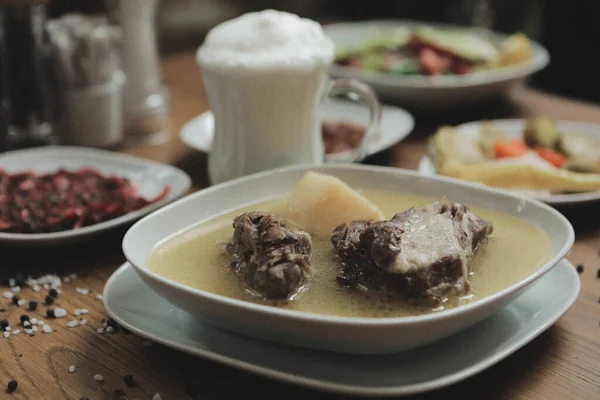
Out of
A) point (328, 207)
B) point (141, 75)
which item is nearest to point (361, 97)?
A: point (328, 207)

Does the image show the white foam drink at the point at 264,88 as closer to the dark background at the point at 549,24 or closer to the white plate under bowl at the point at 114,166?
the white plate under bowl at the point at 114,166

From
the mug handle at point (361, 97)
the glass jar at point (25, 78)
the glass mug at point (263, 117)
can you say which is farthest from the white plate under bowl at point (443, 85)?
the glass jar at point (25, 78)

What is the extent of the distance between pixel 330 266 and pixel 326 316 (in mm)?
245

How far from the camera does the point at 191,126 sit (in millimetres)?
2084

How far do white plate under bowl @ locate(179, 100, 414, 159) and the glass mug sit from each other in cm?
18

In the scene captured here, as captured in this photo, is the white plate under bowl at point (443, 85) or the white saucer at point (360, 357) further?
the white plate under bowl at point (443, 85)

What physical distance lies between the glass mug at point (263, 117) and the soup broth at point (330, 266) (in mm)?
300

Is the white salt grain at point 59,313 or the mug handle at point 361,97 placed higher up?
the mug handle at point 361,97

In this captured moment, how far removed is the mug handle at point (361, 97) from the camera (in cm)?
177

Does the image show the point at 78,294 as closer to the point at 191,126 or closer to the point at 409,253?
the point at 409,253

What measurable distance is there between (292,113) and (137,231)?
58 cm

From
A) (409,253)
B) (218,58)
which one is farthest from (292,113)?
(409,253)

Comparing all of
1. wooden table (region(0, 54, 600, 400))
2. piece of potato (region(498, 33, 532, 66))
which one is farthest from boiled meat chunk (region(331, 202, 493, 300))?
piece of potato (region(498, 33, 532, 66))

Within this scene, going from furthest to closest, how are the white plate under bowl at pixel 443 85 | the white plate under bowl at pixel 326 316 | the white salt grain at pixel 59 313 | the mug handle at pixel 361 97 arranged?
the white plate under bowl at pixel 443 85, the mug handle at pixel 361 97, the white salt grain at pixel 59 313, the white plate under bowl at pixel 326 316
